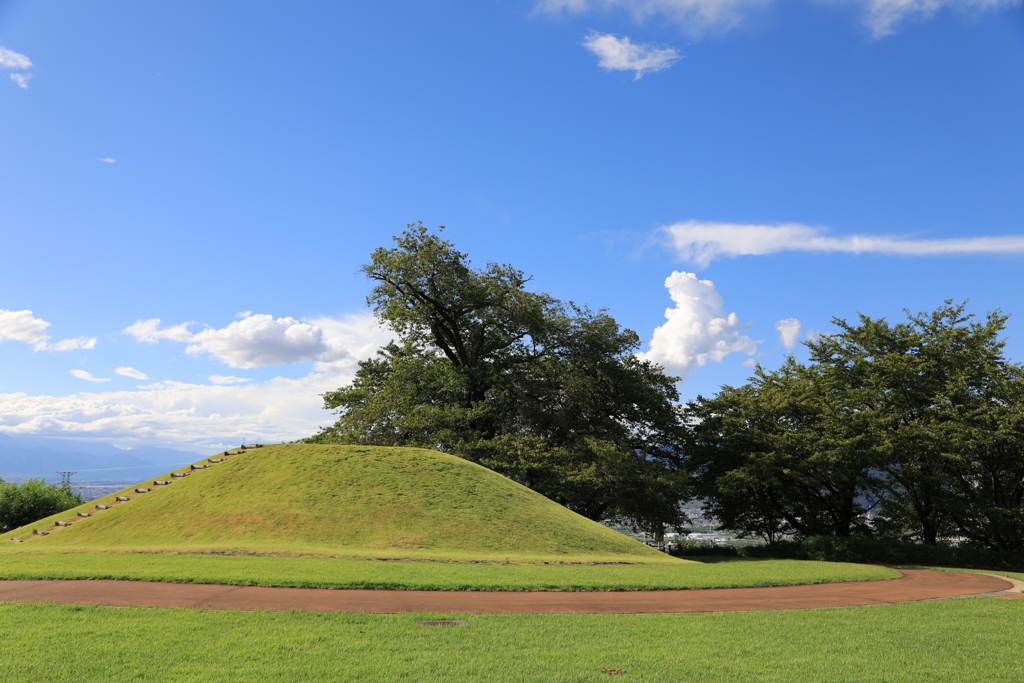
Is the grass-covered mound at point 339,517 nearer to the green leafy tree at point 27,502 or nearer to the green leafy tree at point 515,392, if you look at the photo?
the green leafy tree at point 515,392

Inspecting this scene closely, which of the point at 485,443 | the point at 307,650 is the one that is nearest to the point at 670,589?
the point at 307,650

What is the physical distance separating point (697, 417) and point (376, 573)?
32.2 metres

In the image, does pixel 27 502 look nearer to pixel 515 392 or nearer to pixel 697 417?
pixel 515 392

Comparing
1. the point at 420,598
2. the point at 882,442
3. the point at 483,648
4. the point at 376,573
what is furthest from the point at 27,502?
the point at 882,442

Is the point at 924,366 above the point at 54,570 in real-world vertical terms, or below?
above

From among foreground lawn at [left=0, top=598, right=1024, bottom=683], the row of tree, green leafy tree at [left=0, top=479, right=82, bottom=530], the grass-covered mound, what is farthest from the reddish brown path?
green leafy tree at [left=0, top=479, right=82, bottom=530]

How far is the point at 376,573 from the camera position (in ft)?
50.0

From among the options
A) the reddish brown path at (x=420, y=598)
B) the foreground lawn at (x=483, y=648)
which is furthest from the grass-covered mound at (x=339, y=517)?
the foreground lawn at (x=483, y=648)

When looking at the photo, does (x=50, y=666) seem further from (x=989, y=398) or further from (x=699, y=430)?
(x=989, y=398)

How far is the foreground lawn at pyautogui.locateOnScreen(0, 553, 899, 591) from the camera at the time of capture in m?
13.9

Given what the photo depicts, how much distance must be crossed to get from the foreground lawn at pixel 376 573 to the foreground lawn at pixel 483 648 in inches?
139

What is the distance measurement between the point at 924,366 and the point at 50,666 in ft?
132

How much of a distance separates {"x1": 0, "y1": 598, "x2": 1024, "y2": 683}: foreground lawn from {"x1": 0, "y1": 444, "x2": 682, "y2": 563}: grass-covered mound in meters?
9.12

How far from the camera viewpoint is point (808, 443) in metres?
34.1
